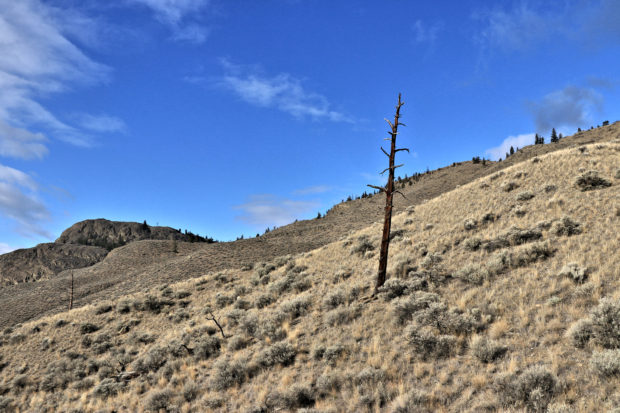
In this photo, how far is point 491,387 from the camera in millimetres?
7930

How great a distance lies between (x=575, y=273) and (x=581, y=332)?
13.5ft

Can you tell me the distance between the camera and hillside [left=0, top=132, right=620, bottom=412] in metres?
8.42

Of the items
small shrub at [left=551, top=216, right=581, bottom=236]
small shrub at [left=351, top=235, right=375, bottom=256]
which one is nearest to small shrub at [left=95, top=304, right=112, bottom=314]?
small shrub at [left=351, top=235, right=375, bottom=256]

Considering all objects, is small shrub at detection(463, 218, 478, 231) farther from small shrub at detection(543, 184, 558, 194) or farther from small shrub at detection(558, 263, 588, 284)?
small shrub at detection(558, 263, 588, 284)

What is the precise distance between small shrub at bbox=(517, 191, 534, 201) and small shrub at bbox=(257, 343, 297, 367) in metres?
21.1

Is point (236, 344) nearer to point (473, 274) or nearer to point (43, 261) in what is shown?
point (473, 274)

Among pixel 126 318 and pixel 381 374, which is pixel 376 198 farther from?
pixel 381 374

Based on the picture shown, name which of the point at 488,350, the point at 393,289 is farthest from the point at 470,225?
the point at 488,350

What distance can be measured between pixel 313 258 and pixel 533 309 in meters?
20.3

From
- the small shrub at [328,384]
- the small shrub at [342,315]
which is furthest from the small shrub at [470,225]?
the small shrub at [328,384]

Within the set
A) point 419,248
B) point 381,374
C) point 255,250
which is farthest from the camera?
point 255,250

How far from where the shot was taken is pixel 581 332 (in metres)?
8.58

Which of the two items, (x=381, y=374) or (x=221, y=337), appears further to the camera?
(x=221, y=337)

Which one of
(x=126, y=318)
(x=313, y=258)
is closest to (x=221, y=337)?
(x=313, y=258)
